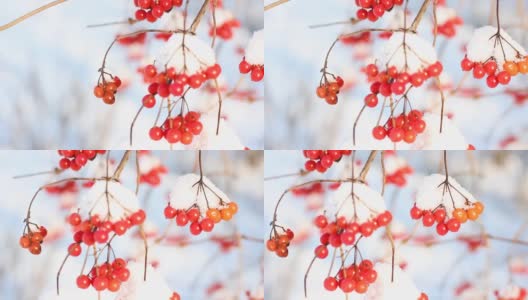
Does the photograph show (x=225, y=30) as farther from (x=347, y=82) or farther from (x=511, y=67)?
(x=511, y=67)

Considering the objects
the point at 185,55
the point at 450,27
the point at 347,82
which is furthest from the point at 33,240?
the point at 450,27

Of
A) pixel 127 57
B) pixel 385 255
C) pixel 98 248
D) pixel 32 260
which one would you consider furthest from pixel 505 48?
pixel 32 260

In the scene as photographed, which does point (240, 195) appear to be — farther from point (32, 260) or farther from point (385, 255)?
point (32, 260)

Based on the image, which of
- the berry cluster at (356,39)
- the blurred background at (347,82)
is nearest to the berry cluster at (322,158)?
the blurred background at (347,82)

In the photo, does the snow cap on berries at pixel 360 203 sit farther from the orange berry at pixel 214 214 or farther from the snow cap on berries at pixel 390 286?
the orange berry at pixel 214 214

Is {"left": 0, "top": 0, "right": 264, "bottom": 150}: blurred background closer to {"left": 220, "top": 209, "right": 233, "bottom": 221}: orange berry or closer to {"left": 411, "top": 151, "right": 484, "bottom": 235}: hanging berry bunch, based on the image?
{"left": 220, "top": 209, "right": 233, "bottom": 221}: orange berry
